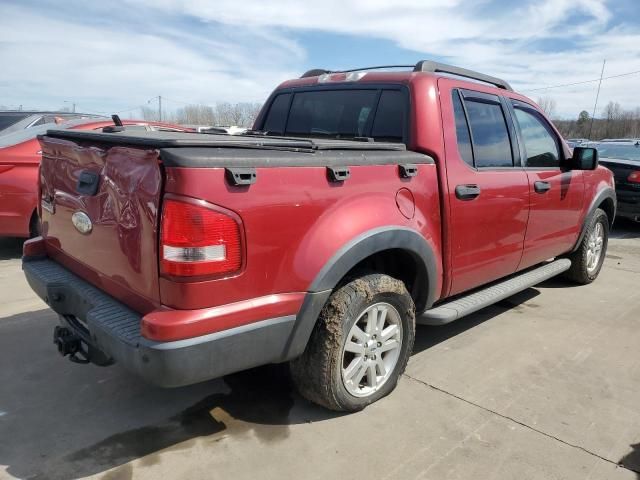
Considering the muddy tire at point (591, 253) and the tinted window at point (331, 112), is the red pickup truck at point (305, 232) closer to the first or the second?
the tinted window at point (331, 112)

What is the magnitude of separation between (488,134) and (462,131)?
366mm

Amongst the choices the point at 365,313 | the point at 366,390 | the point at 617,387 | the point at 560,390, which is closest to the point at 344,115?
the point at 365,313

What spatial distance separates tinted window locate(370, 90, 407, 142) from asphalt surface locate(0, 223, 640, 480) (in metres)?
1.56

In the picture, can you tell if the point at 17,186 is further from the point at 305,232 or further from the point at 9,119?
the point at 305,232

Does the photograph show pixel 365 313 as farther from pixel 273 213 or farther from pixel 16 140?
pixel 16 140

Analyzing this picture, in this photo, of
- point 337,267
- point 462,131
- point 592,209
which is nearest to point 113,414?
point 337,267

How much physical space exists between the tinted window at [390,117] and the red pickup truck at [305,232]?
0.04 ft

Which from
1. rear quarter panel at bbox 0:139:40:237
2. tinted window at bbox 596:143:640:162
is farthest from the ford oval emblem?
tinted window at bbox 596:143:640:162

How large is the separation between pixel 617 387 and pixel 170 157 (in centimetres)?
305

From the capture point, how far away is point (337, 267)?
2551 mm

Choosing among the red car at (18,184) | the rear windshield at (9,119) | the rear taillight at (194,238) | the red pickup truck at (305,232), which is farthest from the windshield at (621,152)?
the rear windshield at (9,119)

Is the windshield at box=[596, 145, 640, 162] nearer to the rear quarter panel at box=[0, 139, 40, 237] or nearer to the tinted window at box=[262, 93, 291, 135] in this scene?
the tinted window at box=[262, 93, 291, 135]

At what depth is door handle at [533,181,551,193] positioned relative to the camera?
4.05 m

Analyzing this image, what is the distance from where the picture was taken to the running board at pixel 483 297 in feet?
10.8
